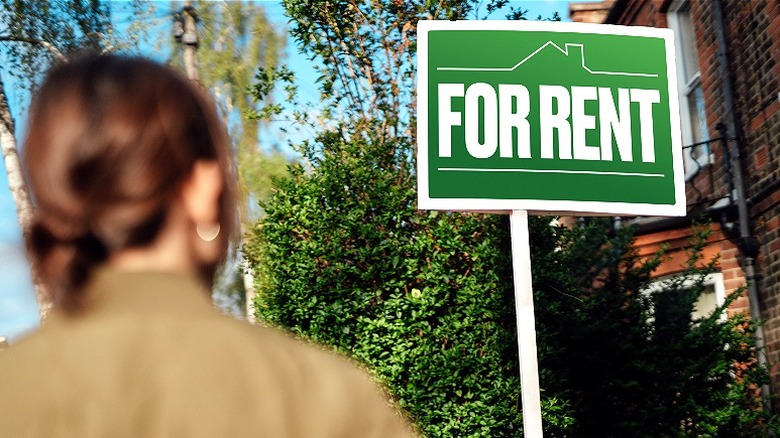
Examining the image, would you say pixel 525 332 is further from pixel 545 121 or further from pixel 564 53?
pixel 564 53

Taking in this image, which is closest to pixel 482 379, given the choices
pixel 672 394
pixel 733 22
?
pixel 672 394

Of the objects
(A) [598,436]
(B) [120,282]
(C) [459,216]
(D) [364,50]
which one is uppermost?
(D) [364,50]

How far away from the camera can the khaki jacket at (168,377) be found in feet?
3.46

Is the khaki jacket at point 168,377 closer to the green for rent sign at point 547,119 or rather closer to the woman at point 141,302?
the woman at point 141,302

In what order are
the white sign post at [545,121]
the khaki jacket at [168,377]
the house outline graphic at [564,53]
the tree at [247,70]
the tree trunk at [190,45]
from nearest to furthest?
1. the khaki jacket at [168,377]
2. the white sign post at [545,121]
3. the house outline graphic at [564,53]
4. the tree trunk at [190,45]
5. the tree at [247,70]

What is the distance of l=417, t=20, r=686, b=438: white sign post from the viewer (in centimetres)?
618

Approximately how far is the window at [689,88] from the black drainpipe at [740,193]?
3.34ft

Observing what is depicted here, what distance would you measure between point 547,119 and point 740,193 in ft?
17.4

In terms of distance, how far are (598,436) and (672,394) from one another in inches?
31.7

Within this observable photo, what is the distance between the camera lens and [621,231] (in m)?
10.2

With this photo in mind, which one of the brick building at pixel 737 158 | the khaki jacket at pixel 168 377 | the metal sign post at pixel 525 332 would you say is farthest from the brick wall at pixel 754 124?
the khaki jacket at pixel 168 377

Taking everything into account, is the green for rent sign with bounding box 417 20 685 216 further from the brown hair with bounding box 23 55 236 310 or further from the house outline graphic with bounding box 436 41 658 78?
the brown hair with bounding box 23 55 236 310

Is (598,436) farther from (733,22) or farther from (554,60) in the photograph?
(733,22)

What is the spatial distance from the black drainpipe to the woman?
9992mm
